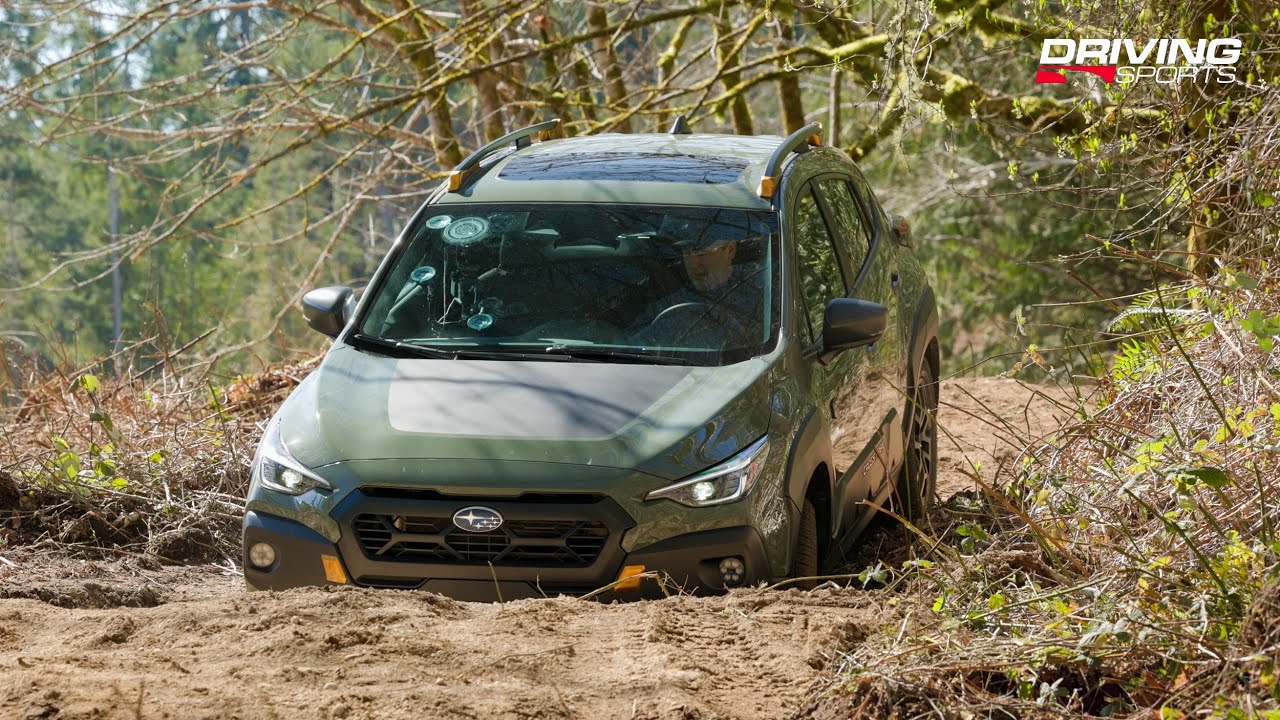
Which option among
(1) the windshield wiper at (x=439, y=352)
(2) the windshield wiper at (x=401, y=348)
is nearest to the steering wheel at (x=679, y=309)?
(1) the windshield wiper at (x=439, y=352)

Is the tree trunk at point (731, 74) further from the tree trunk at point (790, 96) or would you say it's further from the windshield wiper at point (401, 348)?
the windshield wiper at point (401, 348)

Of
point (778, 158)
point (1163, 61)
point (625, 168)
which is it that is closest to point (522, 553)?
point (625, 168)

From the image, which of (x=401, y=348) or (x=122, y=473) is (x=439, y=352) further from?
(x=122, y=473)

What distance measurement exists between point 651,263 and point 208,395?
444 centimetres

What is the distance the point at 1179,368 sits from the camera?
5.37m

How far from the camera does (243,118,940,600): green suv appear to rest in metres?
4.64

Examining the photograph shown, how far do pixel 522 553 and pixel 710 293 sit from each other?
135 cm

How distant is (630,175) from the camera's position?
19.6 feet

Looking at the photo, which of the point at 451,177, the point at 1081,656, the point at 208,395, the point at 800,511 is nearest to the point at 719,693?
the point at 1081,656

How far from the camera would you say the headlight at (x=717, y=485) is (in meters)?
4.64

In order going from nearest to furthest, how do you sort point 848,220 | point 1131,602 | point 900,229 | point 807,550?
point 1131,602
point 807,550
point 848,220
point 900,229

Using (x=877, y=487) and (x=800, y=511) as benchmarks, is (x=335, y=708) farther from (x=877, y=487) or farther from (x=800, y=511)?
(x=877, y=487)

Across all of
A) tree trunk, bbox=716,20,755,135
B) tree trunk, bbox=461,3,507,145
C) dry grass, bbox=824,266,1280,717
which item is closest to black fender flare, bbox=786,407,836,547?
dry grass, bbox=824,266,1280,717

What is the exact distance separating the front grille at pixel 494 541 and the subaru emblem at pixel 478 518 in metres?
0.02
